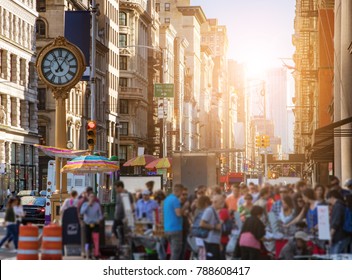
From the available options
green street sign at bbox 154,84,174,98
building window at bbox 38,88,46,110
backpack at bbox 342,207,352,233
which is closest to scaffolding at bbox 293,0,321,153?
green street sign at bbox 154,84,174,98

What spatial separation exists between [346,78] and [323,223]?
69.2 feet

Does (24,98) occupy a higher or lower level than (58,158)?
higher

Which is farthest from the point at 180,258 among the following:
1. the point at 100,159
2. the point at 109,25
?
the point at 109,25

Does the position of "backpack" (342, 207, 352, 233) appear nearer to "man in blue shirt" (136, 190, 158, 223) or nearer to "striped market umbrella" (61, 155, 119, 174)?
"man in blue shirt" (136, 190, 158, 223)

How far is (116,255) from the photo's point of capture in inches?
806

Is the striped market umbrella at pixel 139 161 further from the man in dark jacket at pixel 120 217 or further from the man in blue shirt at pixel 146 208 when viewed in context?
the man in blue shirt at pixel 146 208

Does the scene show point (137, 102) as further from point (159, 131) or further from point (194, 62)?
point (194, 62)

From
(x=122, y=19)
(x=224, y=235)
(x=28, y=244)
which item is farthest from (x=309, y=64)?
(x=224, y=235)

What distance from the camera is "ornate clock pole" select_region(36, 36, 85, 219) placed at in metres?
39.7

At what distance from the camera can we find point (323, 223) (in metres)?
20.0

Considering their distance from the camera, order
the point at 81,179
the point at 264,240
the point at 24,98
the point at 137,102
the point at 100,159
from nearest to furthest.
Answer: the point at 264,240 → the point at 100,159 → the point at 81,179 → the point at 24,98 → the point at 137,102

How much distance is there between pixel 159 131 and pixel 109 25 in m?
26.4

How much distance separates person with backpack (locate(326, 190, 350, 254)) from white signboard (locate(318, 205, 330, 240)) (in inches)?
2.9

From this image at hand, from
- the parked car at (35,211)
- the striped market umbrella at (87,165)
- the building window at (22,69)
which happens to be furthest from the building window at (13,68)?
the striped market umbrella at (87,165)
